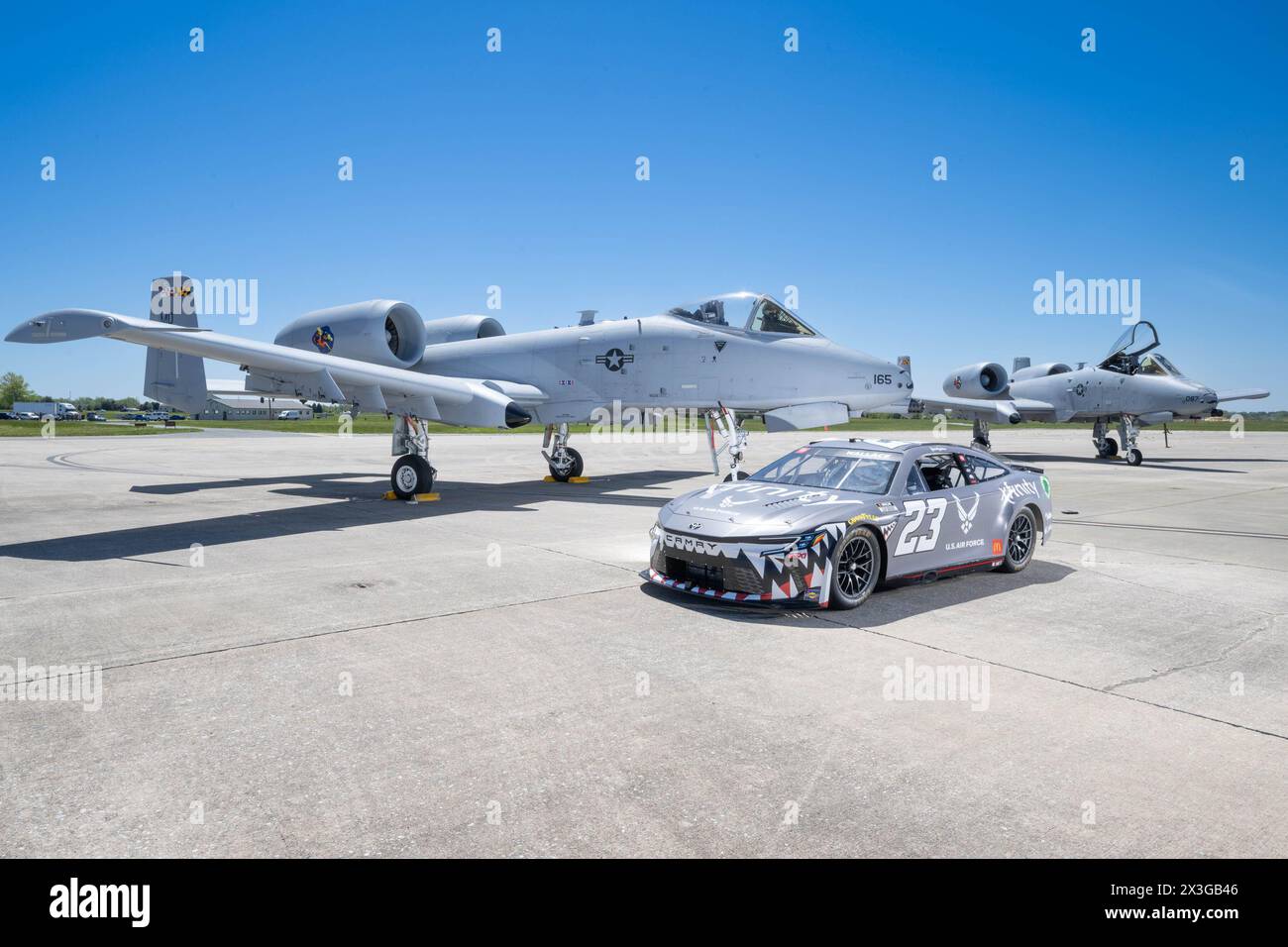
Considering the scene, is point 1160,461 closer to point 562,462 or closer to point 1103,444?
point 1103,444

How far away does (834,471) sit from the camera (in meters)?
8.06

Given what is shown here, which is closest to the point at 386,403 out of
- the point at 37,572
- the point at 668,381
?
the point at 668,381

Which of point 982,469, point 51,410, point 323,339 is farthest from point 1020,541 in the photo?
point 51,410

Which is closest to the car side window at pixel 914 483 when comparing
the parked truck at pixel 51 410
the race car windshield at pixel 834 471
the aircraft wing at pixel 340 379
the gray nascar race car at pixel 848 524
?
the gray nascar race car at pixel 848 524

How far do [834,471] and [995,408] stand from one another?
22.9m

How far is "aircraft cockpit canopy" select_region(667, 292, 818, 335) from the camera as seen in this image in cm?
1548

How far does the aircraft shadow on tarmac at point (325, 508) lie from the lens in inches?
379

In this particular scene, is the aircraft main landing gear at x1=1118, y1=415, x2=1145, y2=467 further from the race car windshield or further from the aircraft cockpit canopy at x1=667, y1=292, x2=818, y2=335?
the race car windshield

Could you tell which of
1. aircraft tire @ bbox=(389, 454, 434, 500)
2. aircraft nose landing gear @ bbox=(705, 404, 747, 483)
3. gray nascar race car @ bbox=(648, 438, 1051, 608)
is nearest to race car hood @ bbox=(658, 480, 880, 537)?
gray nascar race car @ bbox=(648, 438, 1051, 608)

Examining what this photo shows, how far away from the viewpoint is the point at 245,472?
20578 millimetres

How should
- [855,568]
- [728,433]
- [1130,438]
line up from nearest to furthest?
[855,568]
[728,433]
[1130,438]
